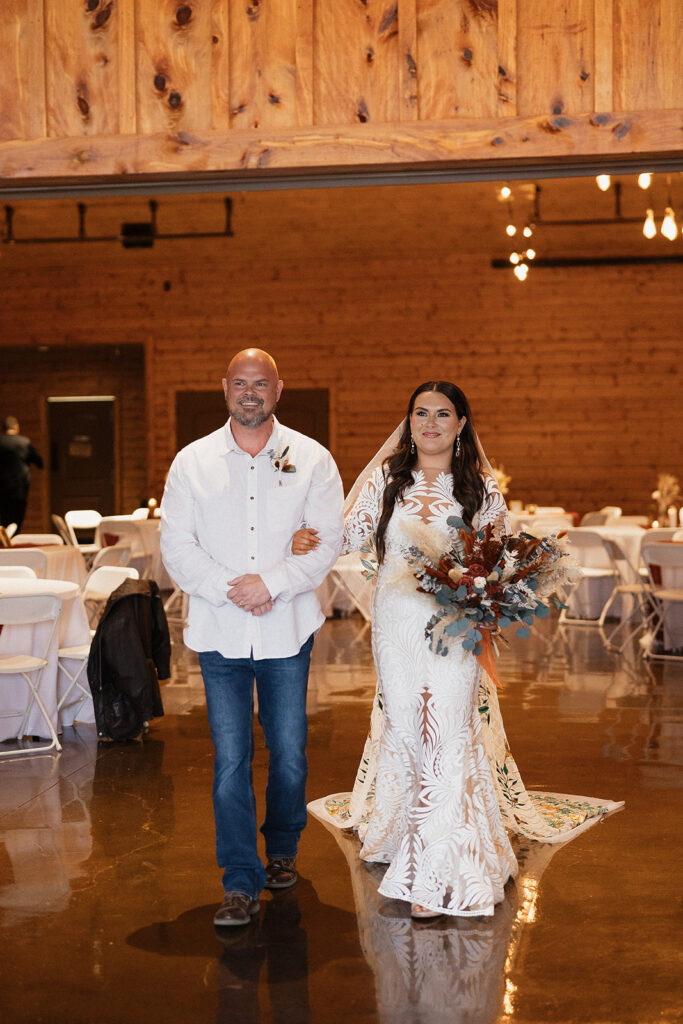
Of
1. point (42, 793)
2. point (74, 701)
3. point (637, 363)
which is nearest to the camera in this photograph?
point (42, 793)

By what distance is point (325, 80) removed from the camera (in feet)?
14.3

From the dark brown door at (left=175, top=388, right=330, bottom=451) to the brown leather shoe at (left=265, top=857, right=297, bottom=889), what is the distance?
11858 millimetres

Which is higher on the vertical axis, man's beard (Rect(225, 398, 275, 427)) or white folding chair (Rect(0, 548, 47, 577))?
man's beard (Rect(225, 398, 275, 427))

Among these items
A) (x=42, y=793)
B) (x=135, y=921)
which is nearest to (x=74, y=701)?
(x=42, y=793)

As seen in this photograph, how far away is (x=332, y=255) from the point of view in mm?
15695

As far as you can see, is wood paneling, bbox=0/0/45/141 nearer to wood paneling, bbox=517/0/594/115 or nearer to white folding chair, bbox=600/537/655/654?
wood paneling, bbox=517/0/594/115

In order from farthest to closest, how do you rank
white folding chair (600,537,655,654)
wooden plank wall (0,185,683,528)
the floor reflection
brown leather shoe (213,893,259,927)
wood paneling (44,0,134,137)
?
wooden plank wall (0,185,683,528), white folding chair (600,537,655,654), wood paneling (44,0,134,137), brown leather shoe (213,893,259,927), the floor reflection

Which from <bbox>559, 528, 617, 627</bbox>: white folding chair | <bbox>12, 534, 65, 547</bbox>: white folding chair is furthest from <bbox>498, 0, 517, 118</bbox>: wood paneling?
<bbox>12, 534, 65, 547</bbox>: white folding chair

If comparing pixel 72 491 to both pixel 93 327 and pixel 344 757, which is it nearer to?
pixel 93 327

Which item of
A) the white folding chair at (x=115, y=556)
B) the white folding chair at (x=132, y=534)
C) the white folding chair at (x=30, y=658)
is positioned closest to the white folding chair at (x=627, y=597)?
the white folding chair at (x=115, y=556)

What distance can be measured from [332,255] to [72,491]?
17.1ft

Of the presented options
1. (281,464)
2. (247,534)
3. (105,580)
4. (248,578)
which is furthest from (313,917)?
(105,580)

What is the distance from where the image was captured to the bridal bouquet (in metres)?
3.62

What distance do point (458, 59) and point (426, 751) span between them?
2560mm
